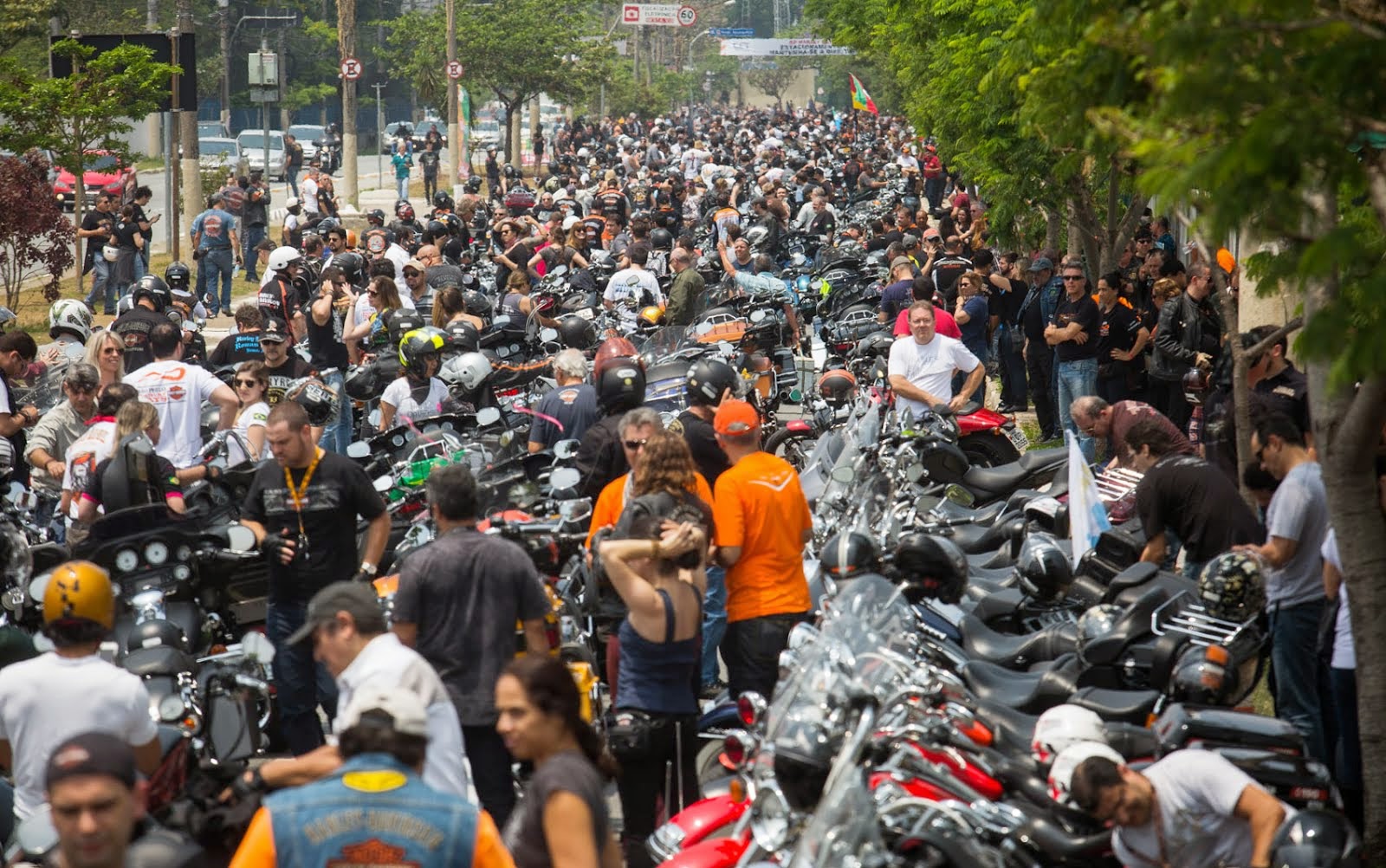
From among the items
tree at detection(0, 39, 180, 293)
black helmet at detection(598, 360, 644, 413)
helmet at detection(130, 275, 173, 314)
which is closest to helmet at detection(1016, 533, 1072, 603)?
black helmet at detection(598, 360, 644, 413)

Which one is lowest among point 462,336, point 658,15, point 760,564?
point 760,564

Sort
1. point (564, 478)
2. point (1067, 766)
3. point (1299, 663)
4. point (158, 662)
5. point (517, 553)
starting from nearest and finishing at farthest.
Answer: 1. point (1067, 766)
2. point (517, 553)
3. point (158, 662)
4. point (1299, 663)
5. point (564, 478)

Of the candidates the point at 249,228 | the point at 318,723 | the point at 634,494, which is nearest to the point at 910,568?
the point at 634,494

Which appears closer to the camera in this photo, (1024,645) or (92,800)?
(92,800)

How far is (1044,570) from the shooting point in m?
8.81

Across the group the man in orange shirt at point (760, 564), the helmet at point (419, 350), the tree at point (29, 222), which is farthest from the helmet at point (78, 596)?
the tree at point (29, 222)

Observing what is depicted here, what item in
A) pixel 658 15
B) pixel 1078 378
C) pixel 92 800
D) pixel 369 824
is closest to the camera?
pixel 92 800

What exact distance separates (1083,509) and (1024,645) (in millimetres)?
1407

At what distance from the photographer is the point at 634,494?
768 cm

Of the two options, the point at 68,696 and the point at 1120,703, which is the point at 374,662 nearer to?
the point at 68,696

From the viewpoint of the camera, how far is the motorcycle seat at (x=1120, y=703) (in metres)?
7.16

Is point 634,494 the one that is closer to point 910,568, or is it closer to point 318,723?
point 910,568

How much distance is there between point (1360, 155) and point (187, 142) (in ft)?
92.7

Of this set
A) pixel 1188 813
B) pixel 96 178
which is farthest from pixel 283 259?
pixel 96 178
